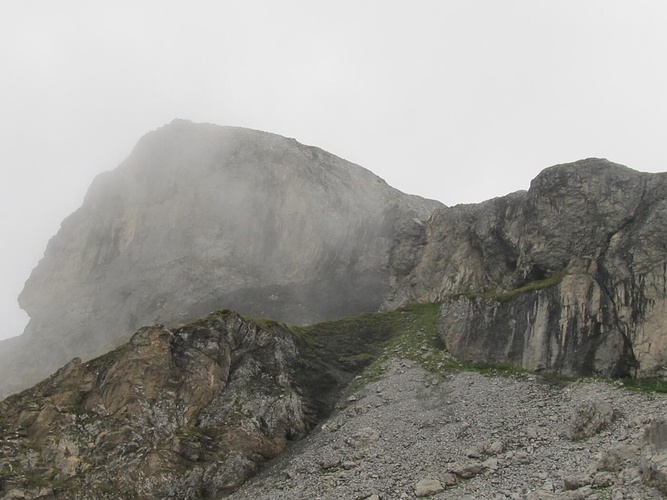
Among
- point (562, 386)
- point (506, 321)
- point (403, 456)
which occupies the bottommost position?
point (403, 456)

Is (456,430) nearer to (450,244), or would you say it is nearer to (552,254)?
(552,254)

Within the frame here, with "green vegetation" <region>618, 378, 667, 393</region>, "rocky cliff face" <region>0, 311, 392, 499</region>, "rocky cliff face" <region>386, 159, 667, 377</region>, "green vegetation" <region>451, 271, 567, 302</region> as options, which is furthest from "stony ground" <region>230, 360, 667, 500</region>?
"green vegetation" <region>451, 271, 567, 302</region>

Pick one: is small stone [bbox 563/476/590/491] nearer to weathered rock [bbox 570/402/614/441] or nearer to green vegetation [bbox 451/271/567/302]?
weathered rock [bbox 570/402/614/441]

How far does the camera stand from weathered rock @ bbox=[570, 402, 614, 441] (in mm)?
31656

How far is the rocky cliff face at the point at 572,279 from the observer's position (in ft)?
142

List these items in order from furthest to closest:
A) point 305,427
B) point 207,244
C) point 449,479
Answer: point 207,244
point 305,427
point 449,479

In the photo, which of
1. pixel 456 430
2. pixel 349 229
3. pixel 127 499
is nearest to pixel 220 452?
pixel 127 499

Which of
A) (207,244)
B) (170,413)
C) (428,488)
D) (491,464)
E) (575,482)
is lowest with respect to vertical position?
(428,488)

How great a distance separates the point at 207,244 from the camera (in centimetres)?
10125

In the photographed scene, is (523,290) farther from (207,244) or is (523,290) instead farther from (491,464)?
(207,244)

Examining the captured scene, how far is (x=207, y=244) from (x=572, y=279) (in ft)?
221

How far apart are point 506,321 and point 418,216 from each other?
47.5 metres

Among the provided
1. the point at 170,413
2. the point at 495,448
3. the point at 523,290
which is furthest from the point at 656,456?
the point at 170,413

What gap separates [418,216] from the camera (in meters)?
95.7
